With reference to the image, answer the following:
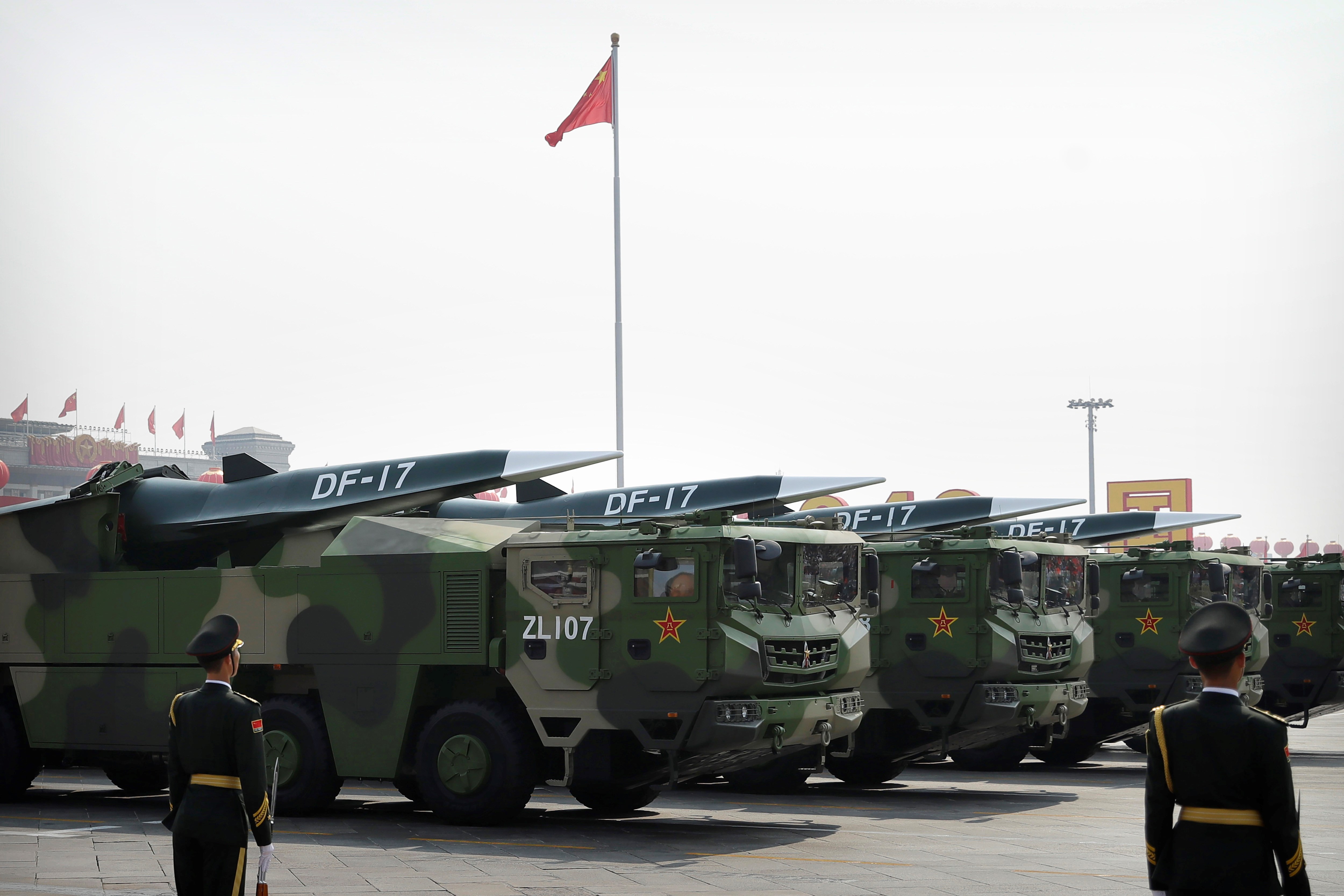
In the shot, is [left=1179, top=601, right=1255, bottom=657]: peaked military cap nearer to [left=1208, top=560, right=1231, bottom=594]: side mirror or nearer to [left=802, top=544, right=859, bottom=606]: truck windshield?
[left=802, top=544, right=859, bottom=606]: truck windshield

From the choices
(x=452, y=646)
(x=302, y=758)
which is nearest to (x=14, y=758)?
(x=302, y=758)

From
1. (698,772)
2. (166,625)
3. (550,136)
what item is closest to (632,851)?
(698,772)

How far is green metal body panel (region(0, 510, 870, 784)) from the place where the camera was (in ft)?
37.8

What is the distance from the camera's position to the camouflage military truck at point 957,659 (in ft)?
49.6

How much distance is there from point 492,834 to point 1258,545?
28.7 meters

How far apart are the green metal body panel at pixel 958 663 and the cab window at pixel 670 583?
4.41 m

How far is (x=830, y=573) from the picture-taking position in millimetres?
12617

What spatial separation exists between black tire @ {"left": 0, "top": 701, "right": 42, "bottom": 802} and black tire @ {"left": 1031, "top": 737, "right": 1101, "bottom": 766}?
11.2 m

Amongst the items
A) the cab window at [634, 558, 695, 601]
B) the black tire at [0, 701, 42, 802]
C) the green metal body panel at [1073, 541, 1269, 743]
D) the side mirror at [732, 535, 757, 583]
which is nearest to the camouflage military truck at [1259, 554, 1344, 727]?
the green metal body panel at [1073, 541, 1269, 743]

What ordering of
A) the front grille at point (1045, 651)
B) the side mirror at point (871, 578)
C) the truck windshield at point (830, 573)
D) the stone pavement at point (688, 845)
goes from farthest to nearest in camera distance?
the front grille at point (1045, 651) → the side mirror at point (871, 578) → the truck windshield at point (830, 573) → the stone pavement at point (688, 845)

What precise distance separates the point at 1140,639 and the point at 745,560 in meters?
8.46

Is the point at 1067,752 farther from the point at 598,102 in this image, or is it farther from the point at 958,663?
the point at 598,102

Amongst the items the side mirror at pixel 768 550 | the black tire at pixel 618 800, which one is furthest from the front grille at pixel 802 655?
the black tire at pixel 618 800

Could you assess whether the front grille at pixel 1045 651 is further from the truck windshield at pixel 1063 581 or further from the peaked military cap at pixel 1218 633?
the peaked military cap at pixel 1218 633
